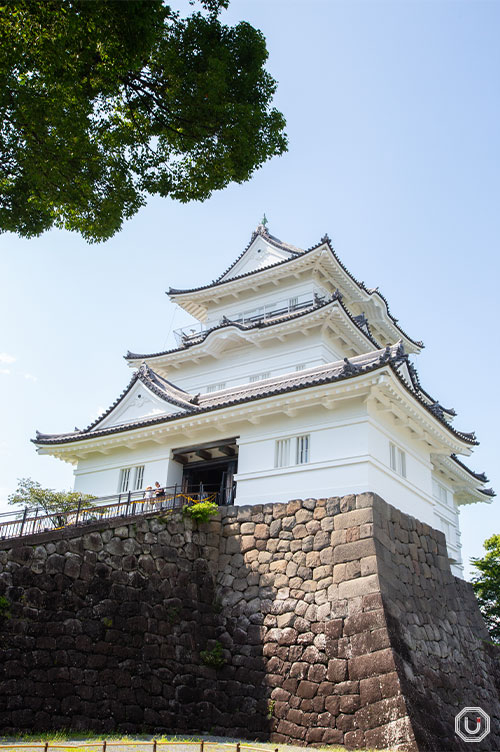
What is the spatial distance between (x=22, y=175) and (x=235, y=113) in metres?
3.39

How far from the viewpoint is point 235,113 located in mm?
9547

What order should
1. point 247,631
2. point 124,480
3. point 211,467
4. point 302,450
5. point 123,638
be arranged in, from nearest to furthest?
1. point 123,638
2. point 247,631
3. point 302,450
4. point 211,467
5. point 124,480

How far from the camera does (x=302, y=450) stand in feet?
47.2

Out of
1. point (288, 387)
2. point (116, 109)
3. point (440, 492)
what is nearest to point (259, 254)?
point (440, 492)

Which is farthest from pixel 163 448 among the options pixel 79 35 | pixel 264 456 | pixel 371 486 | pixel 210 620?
pixel 79 35

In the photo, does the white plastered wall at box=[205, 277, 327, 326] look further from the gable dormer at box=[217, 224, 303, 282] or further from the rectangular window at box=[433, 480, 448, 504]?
the rectangular window at box=[433, 480, 448, 504]

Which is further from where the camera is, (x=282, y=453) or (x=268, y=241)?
(x=268, y=241)

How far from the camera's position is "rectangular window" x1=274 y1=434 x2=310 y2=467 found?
14.3 metres

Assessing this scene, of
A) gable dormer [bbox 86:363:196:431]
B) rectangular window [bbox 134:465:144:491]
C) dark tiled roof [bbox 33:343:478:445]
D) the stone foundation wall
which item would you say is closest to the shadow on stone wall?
the stone foundation wall

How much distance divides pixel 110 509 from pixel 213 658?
4865 mm

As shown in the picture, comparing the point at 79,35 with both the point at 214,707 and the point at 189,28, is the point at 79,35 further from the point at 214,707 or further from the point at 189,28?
the point at 214,707

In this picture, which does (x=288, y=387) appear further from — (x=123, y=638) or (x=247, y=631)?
(x=123, y=638)

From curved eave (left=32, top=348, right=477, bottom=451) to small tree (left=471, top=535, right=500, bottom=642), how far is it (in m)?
9.45

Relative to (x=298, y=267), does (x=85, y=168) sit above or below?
below
